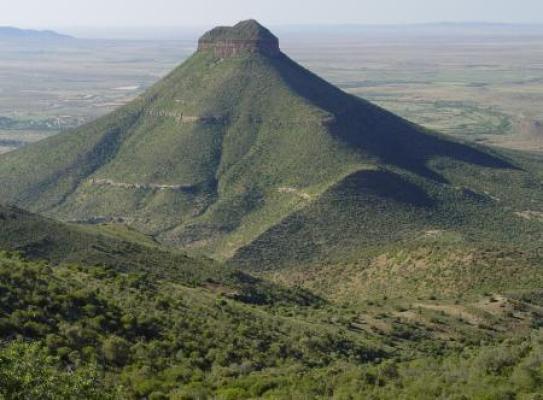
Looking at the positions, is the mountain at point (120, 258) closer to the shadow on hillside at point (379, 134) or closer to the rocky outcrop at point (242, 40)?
the shadow on hillside at point (379, 134)

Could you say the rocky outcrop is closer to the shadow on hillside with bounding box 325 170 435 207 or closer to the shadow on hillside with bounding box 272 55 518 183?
the shadow on hillside with bounding box 272 55 518 183

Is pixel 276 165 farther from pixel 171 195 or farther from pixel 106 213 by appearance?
pixel 106 213

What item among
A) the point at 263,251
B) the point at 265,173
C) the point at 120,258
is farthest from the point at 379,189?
the point at 120,258

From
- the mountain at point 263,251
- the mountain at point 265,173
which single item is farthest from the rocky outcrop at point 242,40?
the mountain at point 263,251

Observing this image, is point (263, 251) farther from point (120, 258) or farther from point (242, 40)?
point (242, 40)

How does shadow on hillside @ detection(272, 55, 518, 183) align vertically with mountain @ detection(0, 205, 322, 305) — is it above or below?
above

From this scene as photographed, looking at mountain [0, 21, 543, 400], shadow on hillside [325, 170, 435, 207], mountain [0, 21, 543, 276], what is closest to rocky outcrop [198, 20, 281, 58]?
mountain [0, 21, 543, 276]

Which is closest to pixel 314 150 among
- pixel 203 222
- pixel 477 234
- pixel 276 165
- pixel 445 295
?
pixel 276 165
